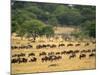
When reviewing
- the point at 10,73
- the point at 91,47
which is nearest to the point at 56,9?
the point at 91,47

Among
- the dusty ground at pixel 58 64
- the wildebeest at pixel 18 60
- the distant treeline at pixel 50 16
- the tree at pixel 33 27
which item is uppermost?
the distant treeline at pixel 50 16

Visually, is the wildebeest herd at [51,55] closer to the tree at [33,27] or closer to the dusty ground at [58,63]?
the dusty ground at [58,63]

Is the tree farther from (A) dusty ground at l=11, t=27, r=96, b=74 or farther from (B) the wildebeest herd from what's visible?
(B) the wildebeest herd

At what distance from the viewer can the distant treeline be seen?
2.28m

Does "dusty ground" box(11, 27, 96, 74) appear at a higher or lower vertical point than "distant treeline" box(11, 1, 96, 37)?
lower

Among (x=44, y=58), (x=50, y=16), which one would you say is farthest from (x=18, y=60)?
(x=50, y=16)

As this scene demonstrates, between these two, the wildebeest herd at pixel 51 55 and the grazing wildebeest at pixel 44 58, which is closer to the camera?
the wildebeest herd at pixel 51 55

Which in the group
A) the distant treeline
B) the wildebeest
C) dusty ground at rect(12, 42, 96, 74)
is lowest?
dusty ground at rect(12, 42, 96, 74)

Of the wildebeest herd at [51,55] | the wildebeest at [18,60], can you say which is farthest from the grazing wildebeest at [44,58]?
the wildebeest at [18,60]

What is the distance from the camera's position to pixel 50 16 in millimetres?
2426

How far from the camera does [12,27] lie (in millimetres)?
2242

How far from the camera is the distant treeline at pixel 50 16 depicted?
7.49ft

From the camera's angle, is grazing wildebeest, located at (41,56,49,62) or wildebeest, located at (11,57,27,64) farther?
grazing wildebeest, located at (41,56,49,62)

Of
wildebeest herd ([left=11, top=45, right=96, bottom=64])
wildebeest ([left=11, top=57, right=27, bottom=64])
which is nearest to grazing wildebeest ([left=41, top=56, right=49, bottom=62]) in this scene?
wildebeest herd ([left=11, top=45, right=96, bottom=64])
